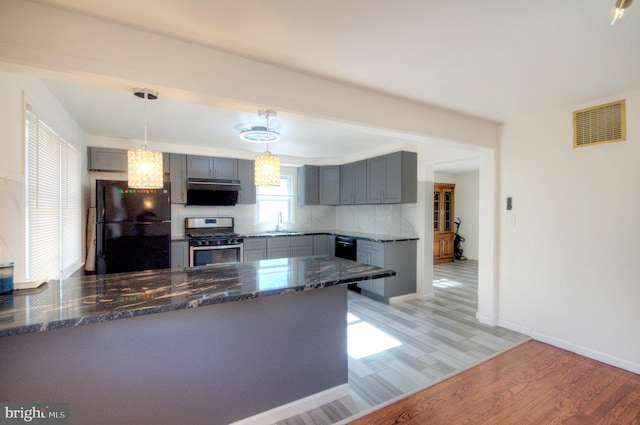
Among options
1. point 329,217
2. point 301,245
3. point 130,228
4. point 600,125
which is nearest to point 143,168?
point 130,228

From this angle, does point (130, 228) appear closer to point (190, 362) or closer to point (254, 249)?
point (254, 249)

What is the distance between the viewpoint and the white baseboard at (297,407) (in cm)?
186

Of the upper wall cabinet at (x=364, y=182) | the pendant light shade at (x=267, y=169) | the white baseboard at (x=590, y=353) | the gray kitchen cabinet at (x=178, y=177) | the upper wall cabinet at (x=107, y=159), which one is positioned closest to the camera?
the pendant light shade at (x=267, y=169)

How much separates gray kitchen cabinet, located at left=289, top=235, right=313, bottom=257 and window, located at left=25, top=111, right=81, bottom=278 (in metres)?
2.93

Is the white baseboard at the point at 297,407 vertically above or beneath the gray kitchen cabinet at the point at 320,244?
beneath

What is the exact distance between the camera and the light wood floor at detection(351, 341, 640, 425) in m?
1.95

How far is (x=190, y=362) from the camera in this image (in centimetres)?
168

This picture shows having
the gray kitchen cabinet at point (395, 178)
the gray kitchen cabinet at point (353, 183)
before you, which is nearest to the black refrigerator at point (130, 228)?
the gray kitchen cabinet at point (353, 183)

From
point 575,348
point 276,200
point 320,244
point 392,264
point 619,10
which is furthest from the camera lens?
point 276,200

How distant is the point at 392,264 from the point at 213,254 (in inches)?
107

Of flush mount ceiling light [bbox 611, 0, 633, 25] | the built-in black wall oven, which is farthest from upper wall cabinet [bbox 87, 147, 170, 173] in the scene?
flush mount ceiling light [bbox 611, 0, 633, 25]

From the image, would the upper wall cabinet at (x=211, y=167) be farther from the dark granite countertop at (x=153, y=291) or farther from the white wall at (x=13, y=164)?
the dark granite countertop at (x=153, y=291)

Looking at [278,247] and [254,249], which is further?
[278,247]

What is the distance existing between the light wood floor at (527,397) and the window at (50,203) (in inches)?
106
